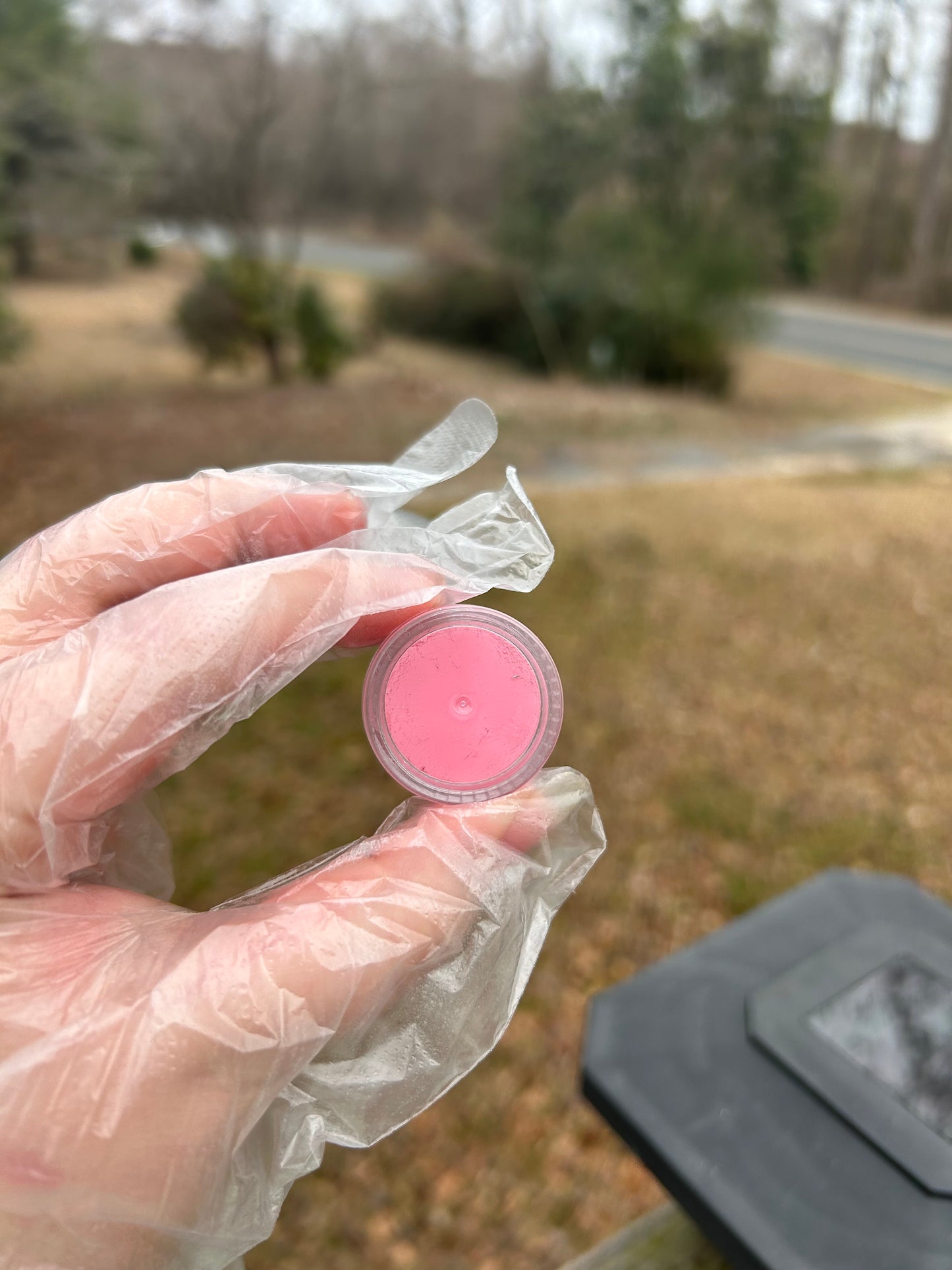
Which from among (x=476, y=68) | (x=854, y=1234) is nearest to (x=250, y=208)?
(x=476, y=68)

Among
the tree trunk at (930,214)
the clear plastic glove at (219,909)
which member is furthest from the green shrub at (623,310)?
the tree trunk at (930,214)

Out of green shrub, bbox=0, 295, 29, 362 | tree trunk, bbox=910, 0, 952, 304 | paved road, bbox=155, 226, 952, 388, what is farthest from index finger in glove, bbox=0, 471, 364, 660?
tree trunk, bbox=910, 0, 952, 304

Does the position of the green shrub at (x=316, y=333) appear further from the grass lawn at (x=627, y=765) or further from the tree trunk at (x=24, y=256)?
the grass lawn at (x=627, y=765)

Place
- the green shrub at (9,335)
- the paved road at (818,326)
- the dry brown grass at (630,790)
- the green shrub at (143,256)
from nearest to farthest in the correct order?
the dry brown grass at (630,790) → the green shrub at (9,335) → the paved road at (818,326) → the green shrub at (143,256)

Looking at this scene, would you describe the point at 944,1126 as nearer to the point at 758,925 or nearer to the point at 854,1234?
the point at 854,1234

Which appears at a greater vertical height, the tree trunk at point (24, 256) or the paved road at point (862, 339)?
the tree trunk at point (24, 256)

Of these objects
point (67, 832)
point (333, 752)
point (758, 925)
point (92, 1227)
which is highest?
point (67, 832)

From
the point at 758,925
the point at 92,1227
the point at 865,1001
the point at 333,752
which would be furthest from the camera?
the point at 333,752
